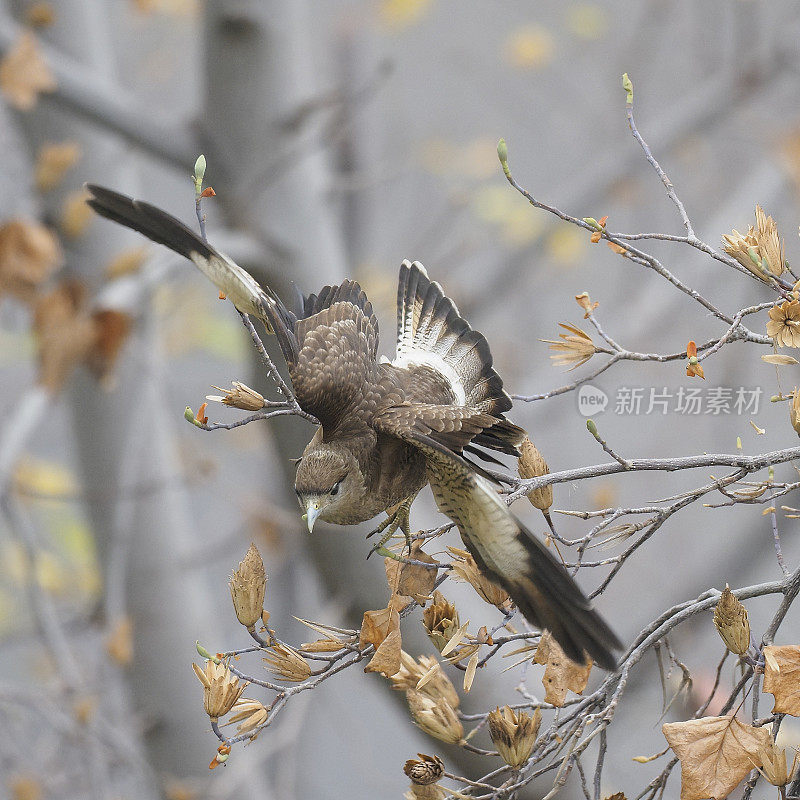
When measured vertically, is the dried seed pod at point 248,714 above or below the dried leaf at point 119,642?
below

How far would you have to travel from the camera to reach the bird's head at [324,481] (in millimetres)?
1101

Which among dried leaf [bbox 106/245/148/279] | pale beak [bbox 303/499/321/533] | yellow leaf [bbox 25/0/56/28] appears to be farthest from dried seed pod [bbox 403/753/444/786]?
yellow leaf [bbox 25/0/56/28]

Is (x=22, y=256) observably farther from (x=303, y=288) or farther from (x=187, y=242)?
(x=187, y=242)

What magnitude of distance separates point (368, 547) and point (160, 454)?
1033 millimetres

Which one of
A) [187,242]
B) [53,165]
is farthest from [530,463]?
[53,165]

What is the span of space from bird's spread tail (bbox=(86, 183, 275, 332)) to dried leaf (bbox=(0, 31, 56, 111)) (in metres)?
1.37

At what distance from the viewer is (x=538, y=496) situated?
108cm

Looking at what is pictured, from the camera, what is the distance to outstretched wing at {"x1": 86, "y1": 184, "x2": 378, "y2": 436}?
1.11 meters

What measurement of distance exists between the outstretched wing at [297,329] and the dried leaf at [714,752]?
0.52 m

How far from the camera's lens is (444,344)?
1.44 m

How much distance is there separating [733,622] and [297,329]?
63cm

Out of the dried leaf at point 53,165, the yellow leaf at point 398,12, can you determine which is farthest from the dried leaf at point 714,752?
the yellow leaf at point 398,12

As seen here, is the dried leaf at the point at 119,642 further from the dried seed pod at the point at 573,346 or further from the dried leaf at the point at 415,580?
the dried seed pod at the point at 573,346

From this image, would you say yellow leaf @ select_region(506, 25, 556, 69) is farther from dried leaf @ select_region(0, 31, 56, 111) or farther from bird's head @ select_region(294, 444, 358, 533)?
bird's head @ select_region(294, 444, 358, 533)
